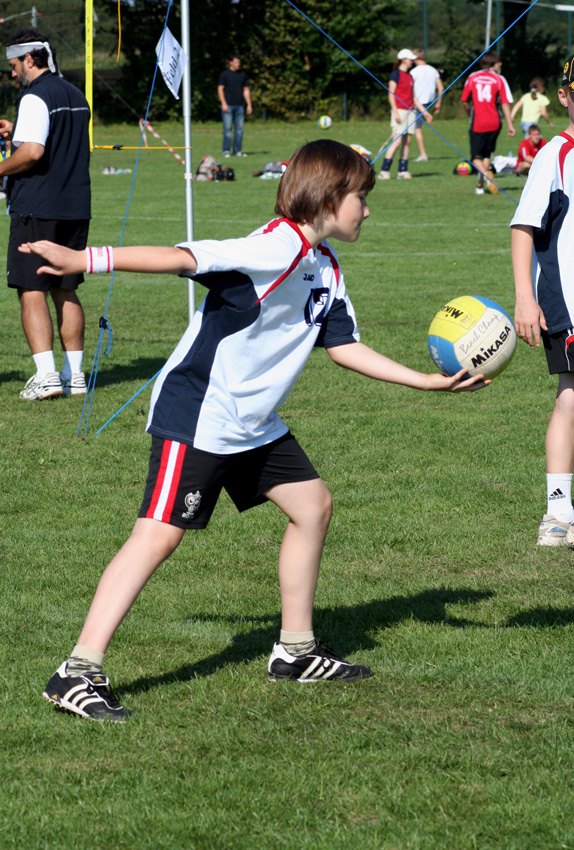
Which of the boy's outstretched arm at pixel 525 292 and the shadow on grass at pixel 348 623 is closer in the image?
the shadow on grass at pixel 348 623

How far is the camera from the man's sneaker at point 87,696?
3.51m

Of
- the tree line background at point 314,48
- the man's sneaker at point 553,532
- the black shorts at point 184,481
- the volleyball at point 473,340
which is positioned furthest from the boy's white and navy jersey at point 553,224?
the tree line background at point 314,48

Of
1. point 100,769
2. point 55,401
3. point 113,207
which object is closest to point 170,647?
point 100,769

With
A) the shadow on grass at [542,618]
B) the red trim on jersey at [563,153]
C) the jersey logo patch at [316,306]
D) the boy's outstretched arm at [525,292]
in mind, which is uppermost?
the red trim on jersey at [563,153]

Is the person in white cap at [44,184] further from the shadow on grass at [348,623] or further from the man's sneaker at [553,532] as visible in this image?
the shadow on grass at [348,623]

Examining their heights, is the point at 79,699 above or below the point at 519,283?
below

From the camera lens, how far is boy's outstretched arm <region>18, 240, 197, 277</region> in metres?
3.01

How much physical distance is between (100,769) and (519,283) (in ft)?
9.34

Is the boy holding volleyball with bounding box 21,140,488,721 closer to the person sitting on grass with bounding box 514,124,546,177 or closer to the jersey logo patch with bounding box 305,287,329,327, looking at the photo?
the jersey logo patch with bounding box 305,287,329,327

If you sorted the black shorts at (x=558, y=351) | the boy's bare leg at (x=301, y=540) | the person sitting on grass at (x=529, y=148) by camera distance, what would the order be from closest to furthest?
the boy's bare leg at (x=301, y=540), the black shorts at (x=558, y=351), the person sitting on grass at (x=529, y=148)

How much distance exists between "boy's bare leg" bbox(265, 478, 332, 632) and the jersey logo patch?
55 centimetres

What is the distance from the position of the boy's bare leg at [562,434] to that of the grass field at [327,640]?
35 centimetres

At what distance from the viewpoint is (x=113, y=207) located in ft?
65.8

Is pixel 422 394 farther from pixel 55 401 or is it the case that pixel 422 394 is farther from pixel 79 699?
pixel 79 699
